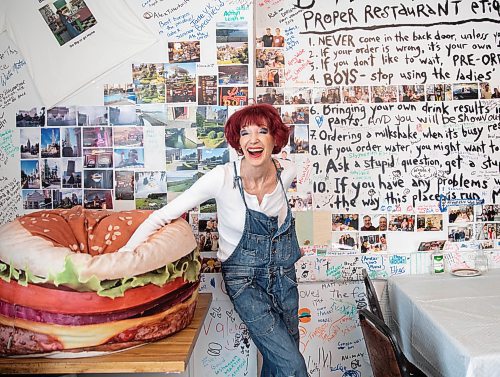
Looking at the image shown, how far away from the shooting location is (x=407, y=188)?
9.80 ft

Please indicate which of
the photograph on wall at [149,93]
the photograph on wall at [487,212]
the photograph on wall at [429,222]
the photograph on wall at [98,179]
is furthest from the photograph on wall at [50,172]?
the photograph on wall at [487,212]

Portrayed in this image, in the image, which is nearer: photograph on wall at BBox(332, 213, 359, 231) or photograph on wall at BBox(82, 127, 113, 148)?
photograph on wall at BBox(82, 127, 113, 148)

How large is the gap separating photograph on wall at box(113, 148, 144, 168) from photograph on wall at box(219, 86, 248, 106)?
0.44 m

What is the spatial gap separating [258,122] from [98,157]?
0.87 m

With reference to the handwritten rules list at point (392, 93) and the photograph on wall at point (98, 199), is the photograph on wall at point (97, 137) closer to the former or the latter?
the photograph on wall at point (98, 199)

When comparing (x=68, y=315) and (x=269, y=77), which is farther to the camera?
(x=269, y=77)

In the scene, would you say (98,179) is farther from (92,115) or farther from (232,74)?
(232,74)

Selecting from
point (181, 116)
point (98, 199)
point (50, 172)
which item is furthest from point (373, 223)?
point (50, 172)

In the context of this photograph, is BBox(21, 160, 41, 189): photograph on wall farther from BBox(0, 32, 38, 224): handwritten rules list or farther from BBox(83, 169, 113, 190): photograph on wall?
BBox(83, 169, 113, 190): photograph on wall

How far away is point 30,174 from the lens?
2.74 metres

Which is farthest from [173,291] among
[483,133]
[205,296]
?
[483,133]

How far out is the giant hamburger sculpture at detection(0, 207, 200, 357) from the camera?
1.94m

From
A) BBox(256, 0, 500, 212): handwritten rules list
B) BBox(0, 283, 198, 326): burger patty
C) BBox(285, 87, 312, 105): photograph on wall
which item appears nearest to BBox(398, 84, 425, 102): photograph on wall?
BBox(256, 0, 500, 212): handwritten rules list

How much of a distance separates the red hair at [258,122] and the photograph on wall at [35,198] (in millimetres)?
973
